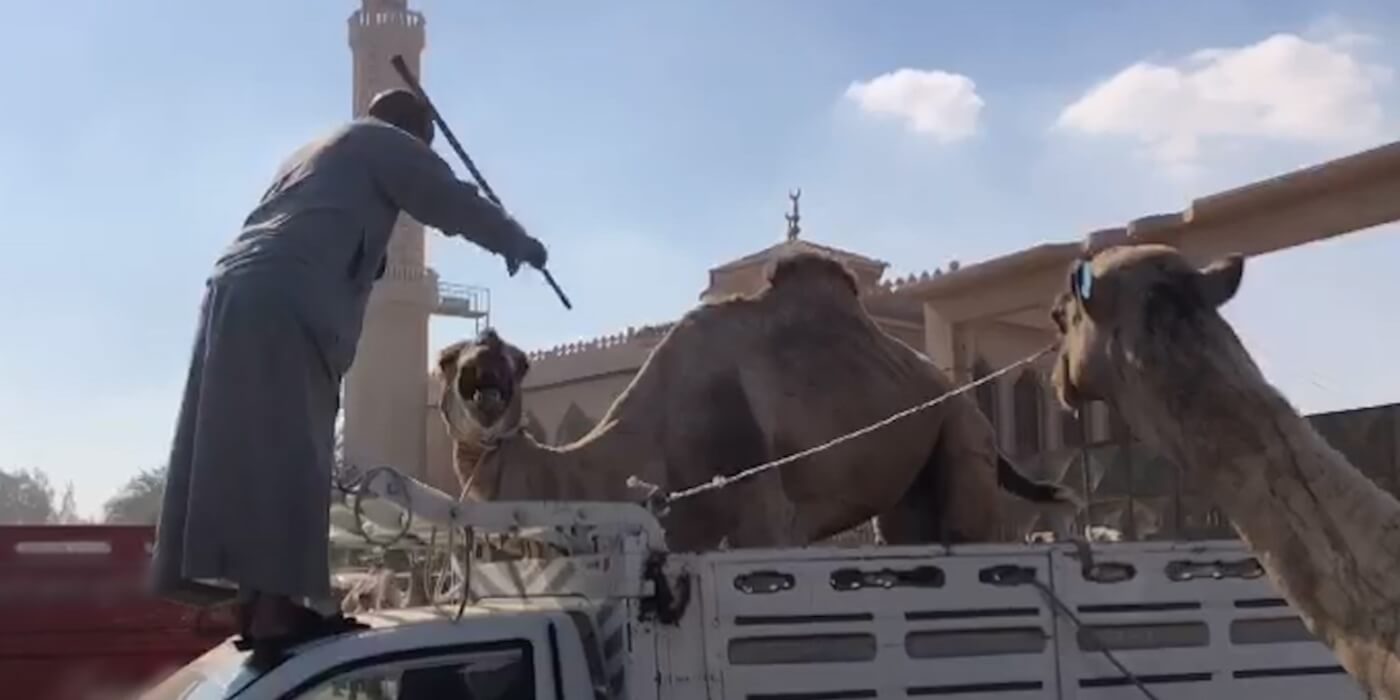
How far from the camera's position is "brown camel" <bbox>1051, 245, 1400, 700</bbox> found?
3801mm

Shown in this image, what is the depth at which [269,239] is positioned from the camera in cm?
507

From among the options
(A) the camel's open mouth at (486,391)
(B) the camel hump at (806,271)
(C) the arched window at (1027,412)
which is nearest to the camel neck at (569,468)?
(A) the camel's open mouth at (486,391)

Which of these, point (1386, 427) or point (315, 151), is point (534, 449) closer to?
point (315, 151)

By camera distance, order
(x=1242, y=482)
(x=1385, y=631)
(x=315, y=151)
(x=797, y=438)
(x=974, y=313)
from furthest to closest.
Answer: (x=974, y=313) → (x=797, y=438) → (x=315, y=151) → (x=1242, y=482) → (x=1385, y=631)

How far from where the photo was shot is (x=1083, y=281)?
4613 mm

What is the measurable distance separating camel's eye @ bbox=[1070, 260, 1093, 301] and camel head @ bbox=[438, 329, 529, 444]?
4.04 metres

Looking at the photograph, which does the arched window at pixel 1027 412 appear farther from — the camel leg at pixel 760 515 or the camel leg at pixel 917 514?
the camel leg at pixel 760 515

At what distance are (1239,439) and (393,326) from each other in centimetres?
3345

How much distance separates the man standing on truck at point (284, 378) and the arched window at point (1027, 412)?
16.6 meters

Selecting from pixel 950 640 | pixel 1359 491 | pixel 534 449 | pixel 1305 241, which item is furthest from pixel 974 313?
pixel 1359 491

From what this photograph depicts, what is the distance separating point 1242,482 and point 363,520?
2792 mm

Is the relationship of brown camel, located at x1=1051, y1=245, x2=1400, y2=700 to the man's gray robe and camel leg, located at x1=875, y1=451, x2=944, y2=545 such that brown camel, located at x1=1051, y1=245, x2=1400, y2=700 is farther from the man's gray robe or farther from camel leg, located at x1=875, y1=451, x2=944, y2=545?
camel leg, located at x1=875, y1=451, x2=944, y2=545

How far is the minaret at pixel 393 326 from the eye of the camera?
33.3 meters

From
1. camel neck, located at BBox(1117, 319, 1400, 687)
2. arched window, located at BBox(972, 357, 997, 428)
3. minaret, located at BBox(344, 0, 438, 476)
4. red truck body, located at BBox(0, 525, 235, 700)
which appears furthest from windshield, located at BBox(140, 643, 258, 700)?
minaret, located at BBox(344, 0, 438, 476)
